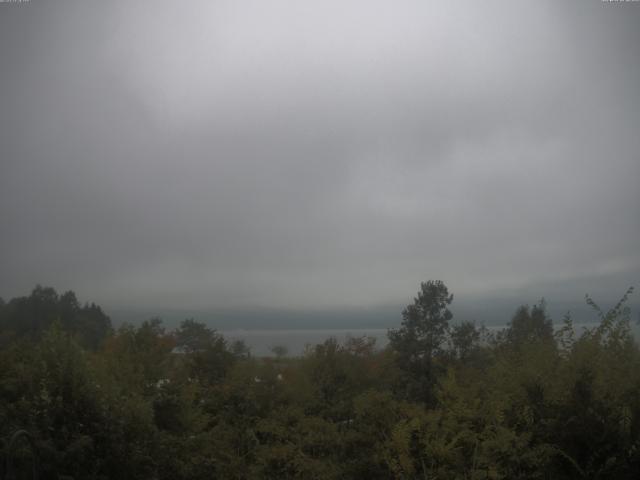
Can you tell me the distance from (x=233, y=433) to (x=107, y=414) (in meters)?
6.33

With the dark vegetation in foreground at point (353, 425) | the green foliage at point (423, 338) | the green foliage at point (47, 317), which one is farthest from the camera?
the green foliage at point (423, 338)

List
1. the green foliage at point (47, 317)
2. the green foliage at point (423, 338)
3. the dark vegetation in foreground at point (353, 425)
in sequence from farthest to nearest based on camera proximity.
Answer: the green foliage at point (423, 338)
the green foliage at point (47, 317)
the dark vegetation in foreground at point (353, 425)

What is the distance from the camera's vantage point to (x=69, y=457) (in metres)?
7.62

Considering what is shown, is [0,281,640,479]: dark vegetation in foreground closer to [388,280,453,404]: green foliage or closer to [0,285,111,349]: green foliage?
[0,285,111,349]: green foliage

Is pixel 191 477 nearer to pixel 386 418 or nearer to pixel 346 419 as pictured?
pixel 386 418

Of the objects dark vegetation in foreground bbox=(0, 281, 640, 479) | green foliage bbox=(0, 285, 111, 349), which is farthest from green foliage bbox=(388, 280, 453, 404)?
green foliage bbox=(0, 285, 111, 349)

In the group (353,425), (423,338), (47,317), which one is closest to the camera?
(353,425)

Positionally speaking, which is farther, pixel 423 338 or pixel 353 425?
pixel 423 338

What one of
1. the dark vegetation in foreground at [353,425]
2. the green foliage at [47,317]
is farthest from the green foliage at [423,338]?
the green foliage at [47,317]

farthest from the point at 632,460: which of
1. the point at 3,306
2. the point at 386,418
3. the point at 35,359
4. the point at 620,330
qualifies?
the point at 3,306

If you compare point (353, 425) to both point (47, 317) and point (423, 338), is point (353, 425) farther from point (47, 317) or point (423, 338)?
point (47, 317)

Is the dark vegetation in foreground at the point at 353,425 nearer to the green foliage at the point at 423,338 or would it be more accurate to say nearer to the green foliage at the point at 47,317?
the green foliage at the point at 47,317

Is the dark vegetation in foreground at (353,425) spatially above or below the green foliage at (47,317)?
below

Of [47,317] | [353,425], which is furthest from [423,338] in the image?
[47,317]
